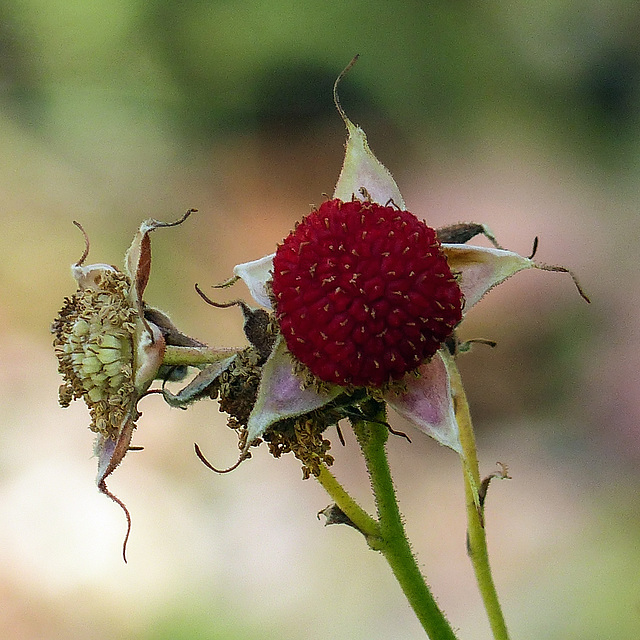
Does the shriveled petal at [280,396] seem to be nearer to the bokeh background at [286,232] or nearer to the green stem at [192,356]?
the green stem at [192,356]

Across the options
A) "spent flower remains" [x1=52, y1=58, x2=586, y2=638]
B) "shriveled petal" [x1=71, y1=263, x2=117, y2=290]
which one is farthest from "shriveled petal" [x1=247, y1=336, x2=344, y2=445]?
"shriveled petal" [x1=71, y1=263, x2=117, y2=290]

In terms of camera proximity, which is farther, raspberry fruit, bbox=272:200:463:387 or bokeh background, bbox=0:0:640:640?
bokeh background, bbox=0:0:640:640

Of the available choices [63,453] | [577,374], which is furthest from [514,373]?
[63,453]

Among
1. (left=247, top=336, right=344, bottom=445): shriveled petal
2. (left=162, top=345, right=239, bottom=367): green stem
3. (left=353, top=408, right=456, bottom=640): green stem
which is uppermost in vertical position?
(left=162, top=345, right=239, bottom=367): green stem

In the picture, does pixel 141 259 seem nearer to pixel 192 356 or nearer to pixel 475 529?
pixel 192 356

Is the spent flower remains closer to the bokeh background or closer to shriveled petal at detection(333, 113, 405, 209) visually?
shriveled petal at detection(333, 113, 405, 209)

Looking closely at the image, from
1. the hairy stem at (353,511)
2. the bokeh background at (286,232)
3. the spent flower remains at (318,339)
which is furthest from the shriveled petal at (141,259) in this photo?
the bokeh background at (286,232)

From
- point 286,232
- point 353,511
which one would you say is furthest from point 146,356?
point 286,232
